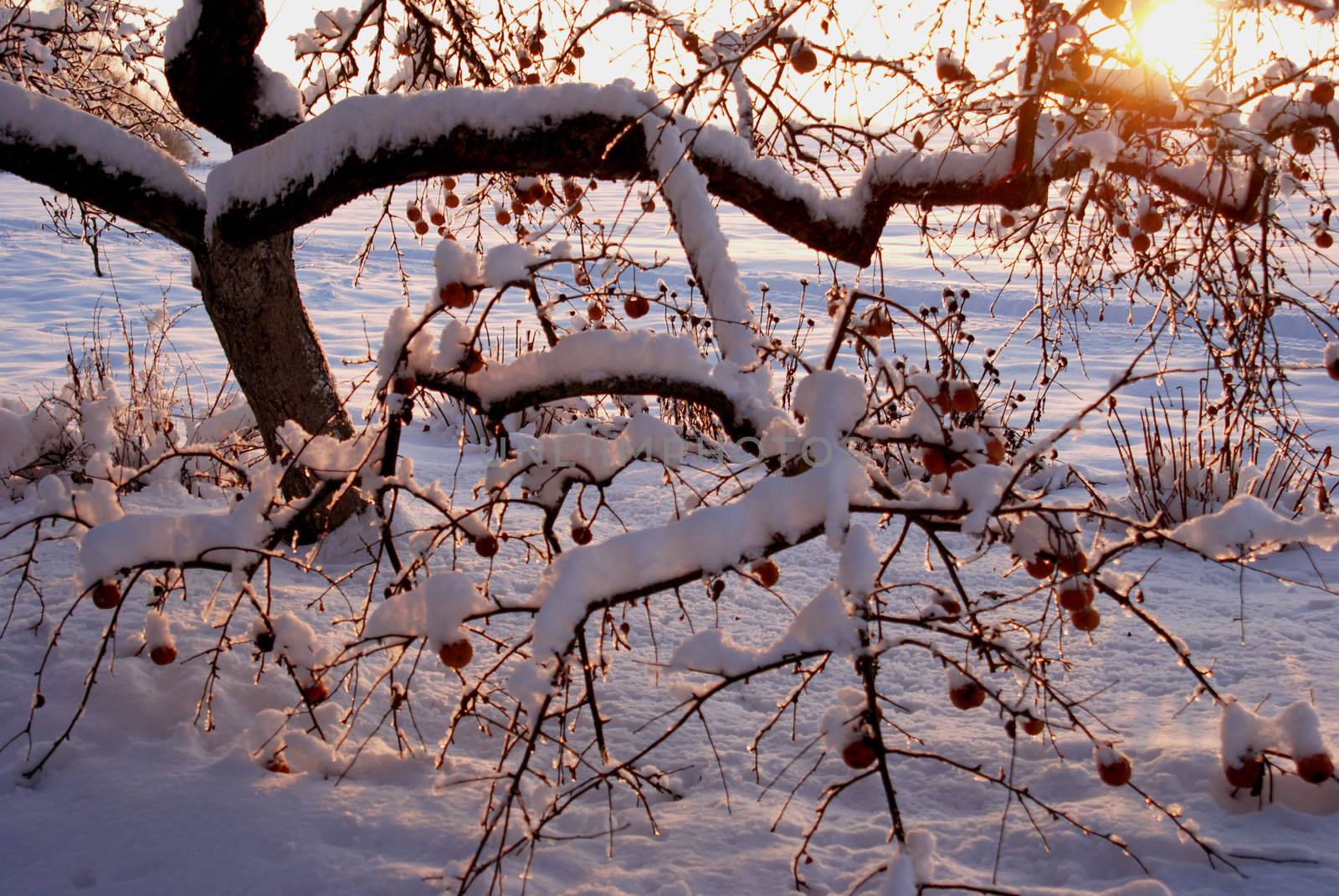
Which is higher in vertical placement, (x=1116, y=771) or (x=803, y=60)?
(x=803, y=60)

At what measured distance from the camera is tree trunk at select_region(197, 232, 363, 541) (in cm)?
324

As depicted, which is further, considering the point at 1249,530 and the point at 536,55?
the point at 536,55

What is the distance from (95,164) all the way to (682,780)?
2.45 m

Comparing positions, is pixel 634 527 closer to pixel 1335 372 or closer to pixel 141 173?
pixel 141 173

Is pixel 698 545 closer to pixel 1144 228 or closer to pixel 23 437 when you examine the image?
pixel 1144 228

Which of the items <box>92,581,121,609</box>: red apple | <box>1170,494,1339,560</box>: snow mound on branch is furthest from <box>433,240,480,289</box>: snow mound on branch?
<box>1170,494,1339,560</box>: snow mound on branch

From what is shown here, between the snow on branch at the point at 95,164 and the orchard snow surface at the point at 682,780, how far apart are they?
4.11 ft

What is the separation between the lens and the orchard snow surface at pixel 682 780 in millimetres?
1863

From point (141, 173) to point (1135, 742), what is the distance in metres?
3.30

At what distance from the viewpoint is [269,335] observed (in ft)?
11.0

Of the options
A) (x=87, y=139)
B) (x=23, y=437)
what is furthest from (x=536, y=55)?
(x=23, y=437)

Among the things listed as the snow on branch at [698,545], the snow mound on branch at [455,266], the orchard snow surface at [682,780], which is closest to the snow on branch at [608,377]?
the snow mound on branch at [455,266]

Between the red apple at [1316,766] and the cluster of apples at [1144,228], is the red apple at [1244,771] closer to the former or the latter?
the red apple at [1316,766]

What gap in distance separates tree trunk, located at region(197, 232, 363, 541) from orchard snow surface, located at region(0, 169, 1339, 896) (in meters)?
0.65
